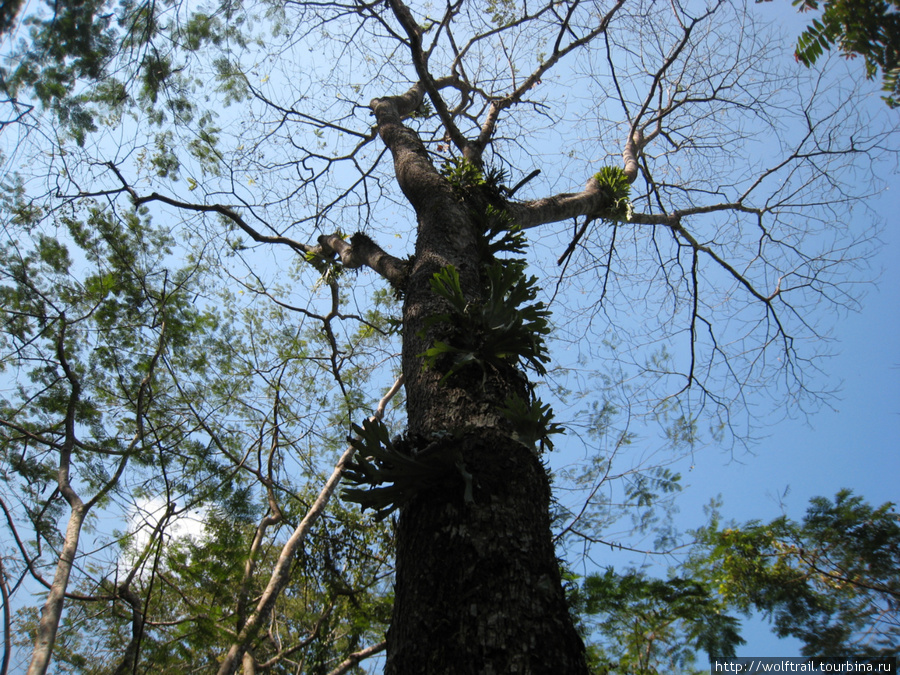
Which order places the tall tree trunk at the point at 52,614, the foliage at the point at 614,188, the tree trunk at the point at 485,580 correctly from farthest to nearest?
1. the foliage at the point at 614,188
2. the tall tree trunk at the point at 52,614
3. the tree trunk at the point at 485,580

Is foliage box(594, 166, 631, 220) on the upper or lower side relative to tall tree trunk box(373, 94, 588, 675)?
upper

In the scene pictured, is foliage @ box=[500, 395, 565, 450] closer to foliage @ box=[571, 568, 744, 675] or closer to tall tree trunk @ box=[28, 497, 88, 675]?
foliage @ box=[571, 568, 744, 675]

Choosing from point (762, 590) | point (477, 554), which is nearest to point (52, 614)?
point (477, 554)

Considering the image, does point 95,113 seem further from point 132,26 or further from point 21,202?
point 21,202

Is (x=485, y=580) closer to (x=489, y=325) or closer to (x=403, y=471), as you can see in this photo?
(x=403, y=471)

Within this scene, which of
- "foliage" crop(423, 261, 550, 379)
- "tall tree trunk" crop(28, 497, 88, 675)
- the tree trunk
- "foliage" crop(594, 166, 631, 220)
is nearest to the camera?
the tree trunk

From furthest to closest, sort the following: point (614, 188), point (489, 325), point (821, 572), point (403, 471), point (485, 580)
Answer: point (614, 188)
point (821, 572)
point (489, 325)
point (403, 471)
point (485, 580)

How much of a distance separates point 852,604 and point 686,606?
1.08 m

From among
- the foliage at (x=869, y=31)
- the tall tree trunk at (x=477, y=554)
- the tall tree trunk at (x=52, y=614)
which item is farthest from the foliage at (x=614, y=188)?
the tall tree trunk at (x=52, y=614)

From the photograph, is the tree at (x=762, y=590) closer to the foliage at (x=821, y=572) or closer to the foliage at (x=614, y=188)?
the foliage at (x=821, y=572)

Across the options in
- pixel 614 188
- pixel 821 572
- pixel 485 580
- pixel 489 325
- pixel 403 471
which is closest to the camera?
pixel 485 580

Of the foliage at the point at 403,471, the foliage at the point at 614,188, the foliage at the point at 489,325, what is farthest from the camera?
the foliage at the point at 614,188

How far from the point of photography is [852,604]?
3.28 meters

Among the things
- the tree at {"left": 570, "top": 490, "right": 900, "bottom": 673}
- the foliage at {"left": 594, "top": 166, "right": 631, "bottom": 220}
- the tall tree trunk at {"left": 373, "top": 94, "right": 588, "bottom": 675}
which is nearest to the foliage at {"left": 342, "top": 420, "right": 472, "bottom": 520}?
the tall tree trunk at {"left": 373, "top": 94, "right": 588, "bottom": 675}
